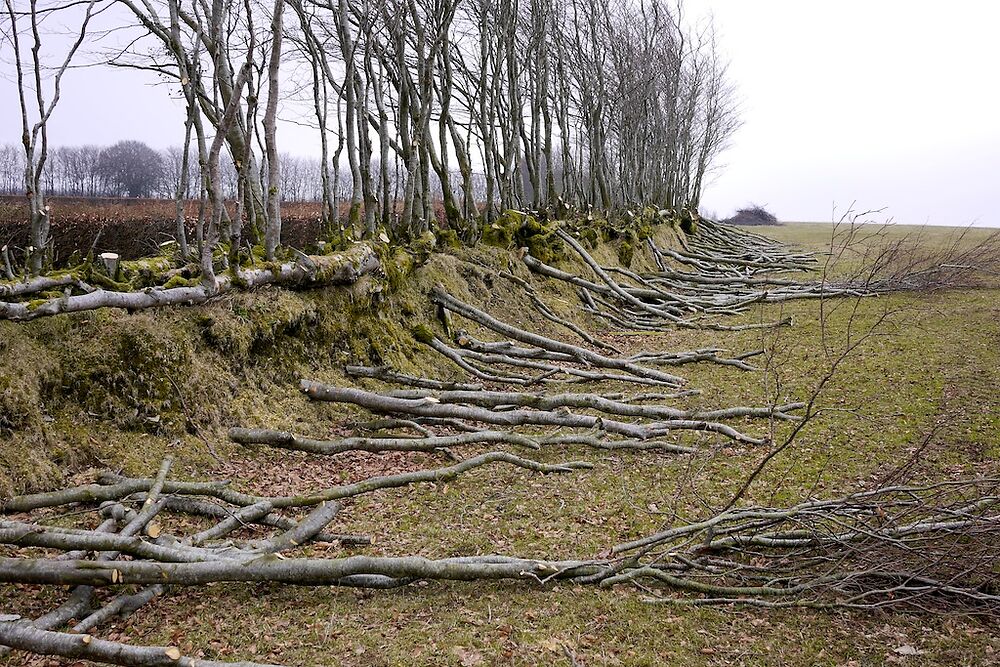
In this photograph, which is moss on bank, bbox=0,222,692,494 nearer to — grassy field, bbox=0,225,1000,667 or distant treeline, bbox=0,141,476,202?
grassy field, bbox=0,225,1000,667

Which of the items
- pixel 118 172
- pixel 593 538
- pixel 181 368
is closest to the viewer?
pixel 593 538

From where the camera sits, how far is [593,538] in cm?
536

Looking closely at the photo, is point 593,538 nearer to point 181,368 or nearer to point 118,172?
point 181,368

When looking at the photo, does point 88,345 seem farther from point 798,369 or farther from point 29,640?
point 798,369

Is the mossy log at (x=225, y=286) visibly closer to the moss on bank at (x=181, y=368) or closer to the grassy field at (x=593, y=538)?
the moss on bank at (x=181, y=368)

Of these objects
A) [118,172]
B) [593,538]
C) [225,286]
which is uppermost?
[118,172]

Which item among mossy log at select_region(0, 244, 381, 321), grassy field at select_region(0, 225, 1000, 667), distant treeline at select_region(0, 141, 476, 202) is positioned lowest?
grassy field at select_region(0, 225, 1000, 667)

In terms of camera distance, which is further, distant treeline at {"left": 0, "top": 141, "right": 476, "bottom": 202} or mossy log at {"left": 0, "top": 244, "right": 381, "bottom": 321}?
distant treeline at {"left": 0, "top": 141, "right": 476, "bottom": 202}

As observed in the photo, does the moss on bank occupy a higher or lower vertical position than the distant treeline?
lower

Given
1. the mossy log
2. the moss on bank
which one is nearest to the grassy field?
the moss on bank

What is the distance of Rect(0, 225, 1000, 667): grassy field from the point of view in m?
3.77

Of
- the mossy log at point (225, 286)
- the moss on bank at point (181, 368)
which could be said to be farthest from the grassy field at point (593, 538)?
the mossy log at point (225, 286)

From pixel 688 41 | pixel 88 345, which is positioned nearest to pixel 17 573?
pixel 88 345

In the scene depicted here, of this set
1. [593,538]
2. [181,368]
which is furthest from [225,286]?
[593,538]
